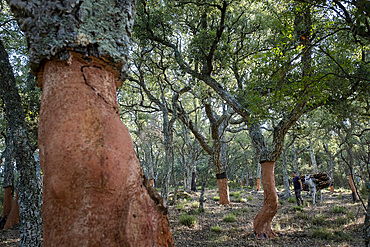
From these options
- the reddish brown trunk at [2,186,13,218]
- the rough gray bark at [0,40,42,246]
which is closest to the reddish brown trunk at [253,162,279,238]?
the rough gray bark at [0,40,42,246]

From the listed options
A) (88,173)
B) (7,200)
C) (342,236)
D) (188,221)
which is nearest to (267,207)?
(342,236)

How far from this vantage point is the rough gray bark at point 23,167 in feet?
15.6

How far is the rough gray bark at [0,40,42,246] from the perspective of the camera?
4.77 meters

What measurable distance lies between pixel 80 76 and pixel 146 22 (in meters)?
7.13

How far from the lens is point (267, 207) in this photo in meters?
6.90

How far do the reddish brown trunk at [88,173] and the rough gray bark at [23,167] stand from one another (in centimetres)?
408

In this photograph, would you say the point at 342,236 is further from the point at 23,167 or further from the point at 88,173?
the point at 23,167

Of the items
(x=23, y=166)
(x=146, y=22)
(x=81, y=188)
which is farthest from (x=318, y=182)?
(x=81, y=188)

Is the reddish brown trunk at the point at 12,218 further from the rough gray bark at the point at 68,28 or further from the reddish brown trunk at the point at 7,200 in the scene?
the rough gray bark at the point at 68,28

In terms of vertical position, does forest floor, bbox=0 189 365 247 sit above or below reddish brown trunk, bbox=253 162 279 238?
below

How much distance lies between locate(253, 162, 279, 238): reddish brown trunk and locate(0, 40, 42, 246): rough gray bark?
222 inches

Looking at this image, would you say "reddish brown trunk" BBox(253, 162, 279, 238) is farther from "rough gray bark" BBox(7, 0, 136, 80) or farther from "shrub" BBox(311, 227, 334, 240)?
"rough gray bark" BBox(7, 0, 136, 80)

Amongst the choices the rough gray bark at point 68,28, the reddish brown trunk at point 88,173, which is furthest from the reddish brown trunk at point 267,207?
the rough gray bark at point 68,28

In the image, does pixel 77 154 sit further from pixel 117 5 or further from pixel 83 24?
pixel 117 5
